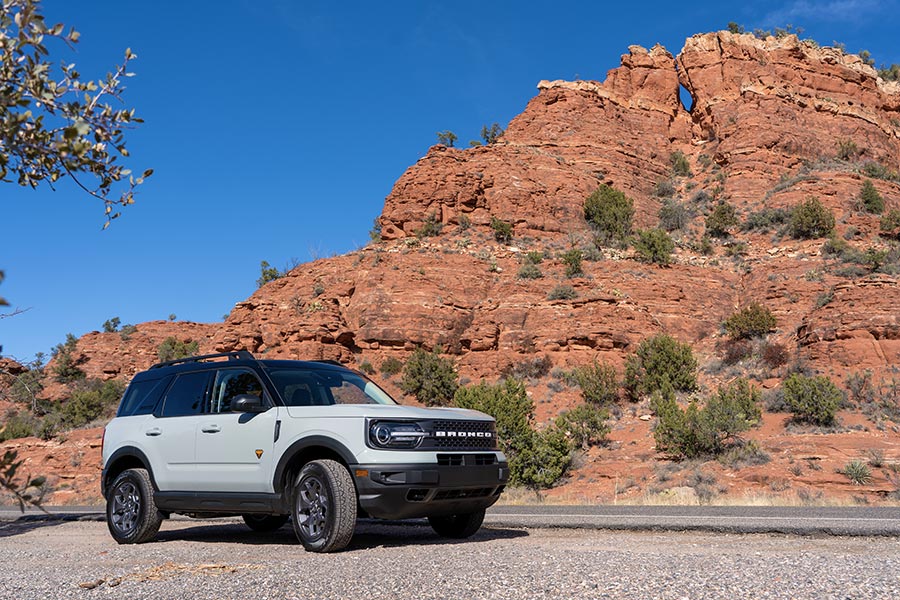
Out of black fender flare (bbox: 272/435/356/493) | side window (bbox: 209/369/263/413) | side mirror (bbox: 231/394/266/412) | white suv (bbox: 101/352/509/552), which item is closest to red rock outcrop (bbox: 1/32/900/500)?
white suv (bbox: 101/352/509/552)

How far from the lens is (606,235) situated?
45469 millimetres

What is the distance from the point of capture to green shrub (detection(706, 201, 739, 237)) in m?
45.8

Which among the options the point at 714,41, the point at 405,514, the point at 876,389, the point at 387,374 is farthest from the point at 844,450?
the point at 714,41

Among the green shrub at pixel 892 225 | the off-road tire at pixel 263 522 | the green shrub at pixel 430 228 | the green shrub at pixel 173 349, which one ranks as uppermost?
the green shrub at pixel 430 228

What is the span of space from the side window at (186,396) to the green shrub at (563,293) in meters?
28.3

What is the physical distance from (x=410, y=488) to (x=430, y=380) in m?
24.8

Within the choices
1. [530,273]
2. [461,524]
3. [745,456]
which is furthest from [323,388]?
[530,273]

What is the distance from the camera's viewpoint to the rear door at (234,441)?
24.5 feet

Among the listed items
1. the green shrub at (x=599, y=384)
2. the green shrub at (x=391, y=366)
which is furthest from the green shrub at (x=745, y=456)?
the green shrub at (x=391, y=366)

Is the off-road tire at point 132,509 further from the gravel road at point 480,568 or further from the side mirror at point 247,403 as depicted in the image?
the side mirror at point 247,403

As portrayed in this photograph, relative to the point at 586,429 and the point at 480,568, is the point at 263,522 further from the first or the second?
the point at 586,429

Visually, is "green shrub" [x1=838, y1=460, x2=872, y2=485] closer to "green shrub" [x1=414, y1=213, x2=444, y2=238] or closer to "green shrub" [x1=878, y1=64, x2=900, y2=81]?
"green shrub" [x1=414, y1=213, x2=444, y2=238]

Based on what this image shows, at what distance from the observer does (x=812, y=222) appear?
41.4m

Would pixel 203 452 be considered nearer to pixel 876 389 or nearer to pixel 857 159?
pixel 876 389
